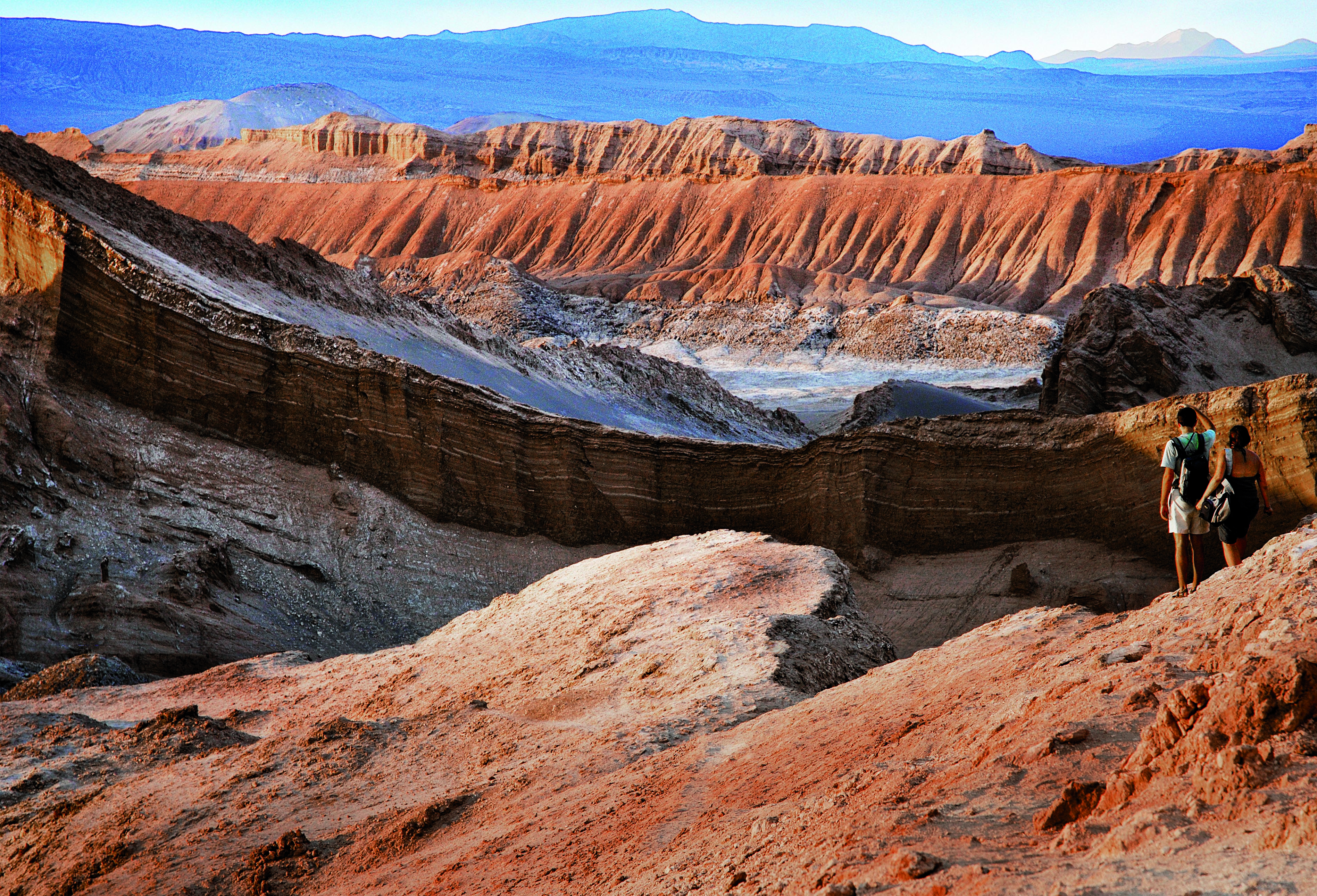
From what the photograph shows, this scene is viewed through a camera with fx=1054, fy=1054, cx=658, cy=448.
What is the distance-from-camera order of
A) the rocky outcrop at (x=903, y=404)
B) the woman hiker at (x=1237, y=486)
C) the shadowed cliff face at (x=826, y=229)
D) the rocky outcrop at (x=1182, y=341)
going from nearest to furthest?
the woman hiker at (x=1237, y=486) → the rocky outcrop at (x=1182, y=341) → the rocky outcrop at (x=903, y=404) → the shadowed cliff face at (x=826, y=229)

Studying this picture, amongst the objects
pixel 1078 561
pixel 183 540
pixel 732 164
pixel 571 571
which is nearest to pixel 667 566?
pixel 571 571

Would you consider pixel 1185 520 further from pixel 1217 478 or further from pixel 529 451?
pixel 529 451

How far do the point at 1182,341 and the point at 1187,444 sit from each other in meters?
14.7

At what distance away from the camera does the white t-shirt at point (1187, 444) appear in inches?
254

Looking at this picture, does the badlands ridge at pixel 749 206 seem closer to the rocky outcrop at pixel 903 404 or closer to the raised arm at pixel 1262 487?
the rocky outcrop at pixel 903 404

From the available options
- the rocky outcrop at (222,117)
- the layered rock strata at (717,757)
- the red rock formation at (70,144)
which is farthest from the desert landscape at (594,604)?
the rocky outcrop at (222,117)

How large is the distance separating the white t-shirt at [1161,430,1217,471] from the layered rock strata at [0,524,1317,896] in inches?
45.9

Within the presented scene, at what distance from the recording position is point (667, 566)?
9477mm

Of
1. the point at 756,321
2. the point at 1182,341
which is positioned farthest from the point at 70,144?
the point at 1182,341

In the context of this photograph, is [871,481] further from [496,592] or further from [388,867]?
[388,867]

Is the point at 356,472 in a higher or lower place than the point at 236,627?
higher

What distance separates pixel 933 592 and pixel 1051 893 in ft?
31.5

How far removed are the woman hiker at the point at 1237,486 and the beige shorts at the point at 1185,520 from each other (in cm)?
17

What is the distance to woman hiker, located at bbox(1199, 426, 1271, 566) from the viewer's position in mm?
6121
